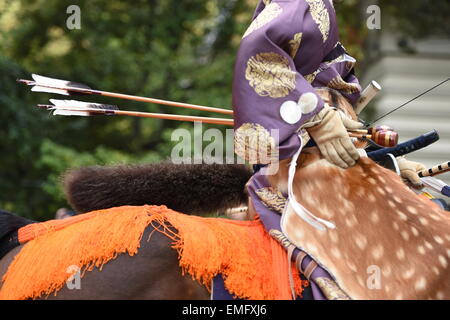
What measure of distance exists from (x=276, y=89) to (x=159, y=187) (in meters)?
0.68

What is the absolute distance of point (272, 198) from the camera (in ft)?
7.94

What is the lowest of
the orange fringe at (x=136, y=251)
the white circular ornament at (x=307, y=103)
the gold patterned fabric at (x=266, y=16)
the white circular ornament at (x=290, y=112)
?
the orange fringe at (x=136, y=251)

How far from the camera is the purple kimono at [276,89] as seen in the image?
2.28m

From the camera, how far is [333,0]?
272cm

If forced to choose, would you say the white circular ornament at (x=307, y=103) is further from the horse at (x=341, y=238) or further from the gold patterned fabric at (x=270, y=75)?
the horse at (x=341, y=238)

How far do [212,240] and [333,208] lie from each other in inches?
18.8

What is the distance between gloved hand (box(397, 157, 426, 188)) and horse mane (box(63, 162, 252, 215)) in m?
0.83

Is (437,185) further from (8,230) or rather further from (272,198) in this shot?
(8,230)

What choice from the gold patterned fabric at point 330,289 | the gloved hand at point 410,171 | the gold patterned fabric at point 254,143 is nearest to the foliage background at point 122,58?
the gloved hand at point 410,171

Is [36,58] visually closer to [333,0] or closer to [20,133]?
[20,133]

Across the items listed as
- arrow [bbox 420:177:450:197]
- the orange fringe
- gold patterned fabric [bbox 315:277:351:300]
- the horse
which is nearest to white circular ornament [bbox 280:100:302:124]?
the horse

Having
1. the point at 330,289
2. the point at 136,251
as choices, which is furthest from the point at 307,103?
the point at 136,251

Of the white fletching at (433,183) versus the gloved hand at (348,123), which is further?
the white fletching at (433,183)
